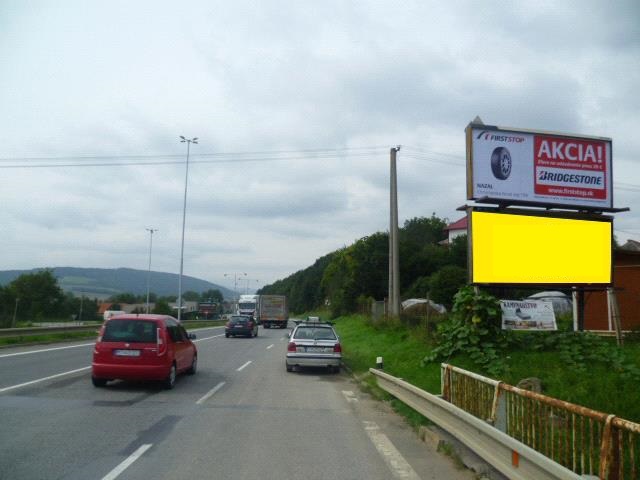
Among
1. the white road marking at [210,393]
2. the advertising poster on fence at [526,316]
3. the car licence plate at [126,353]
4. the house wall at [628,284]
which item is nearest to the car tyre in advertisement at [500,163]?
the advertising poster on fence at [526,316]

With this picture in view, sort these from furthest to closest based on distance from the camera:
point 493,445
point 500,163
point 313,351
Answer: point 313,351 < point 500,163 < point 493,445

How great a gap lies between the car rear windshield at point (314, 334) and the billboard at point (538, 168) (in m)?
6.02

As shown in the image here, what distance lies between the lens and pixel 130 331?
40.6ft

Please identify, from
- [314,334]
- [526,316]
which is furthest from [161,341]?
[526,316]

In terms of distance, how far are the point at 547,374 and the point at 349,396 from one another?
4.05 m

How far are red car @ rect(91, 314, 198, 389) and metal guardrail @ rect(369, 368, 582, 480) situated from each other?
5.87 m

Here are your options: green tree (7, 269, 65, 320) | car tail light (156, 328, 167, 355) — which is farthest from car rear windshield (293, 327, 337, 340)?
green tree (7, 269, 65, 320)

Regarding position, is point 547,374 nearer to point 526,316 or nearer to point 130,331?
point 526,316

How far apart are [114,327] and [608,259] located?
11903 millimetres

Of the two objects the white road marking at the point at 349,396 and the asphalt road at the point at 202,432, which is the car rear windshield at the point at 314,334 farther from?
the white road marking at the point at 349,396

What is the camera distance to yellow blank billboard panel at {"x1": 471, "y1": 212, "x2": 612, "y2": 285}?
13.4 meters

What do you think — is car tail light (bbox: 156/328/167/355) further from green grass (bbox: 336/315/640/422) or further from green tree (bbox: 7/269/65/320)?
green tree (bbox: 7/269/65/320)

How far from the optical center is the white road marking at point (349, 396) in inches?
461

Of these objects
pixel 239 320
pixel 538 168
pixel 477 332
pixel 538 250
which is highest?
pixel 538 168
